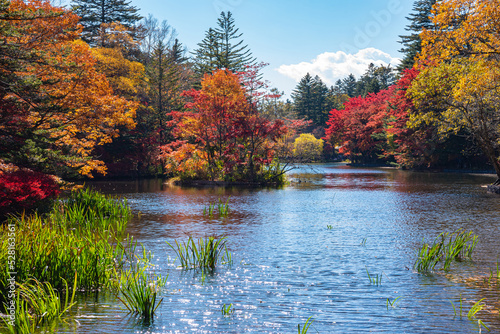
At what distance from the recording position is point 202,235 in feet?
40.5

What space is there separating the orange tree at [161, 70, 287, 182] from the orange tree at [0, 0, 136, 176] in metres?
6.33

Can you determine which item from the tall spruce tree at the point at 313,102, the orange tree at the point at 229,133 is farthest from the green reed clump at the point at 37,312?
the tall spruce tree at the point at 313,102

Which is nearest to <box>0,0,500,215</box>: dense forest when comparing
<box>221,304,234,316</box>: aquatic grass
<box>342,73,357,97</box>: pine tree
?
<box>221,304,234,316</box>: aquatic grass

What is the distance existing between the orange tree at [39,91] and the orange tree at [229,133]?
20.8ft

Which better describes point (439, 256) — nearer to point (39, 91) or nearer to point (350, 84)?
point (39, 91)

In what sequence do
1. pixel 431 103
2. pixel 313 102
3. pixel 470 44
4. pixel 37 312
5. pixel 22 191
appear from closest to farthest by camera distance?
pixel 37 312, pixel 22 191, pixel 470 44, pixel 431 103, pixel 313 102

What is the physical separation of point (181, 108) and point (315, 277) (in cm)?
3786

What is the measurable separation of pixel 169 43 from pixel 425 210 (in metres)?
52.5

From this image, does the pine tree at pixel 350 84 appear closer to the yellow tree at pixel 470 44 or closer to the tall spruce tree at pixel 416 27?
the tall spruce tree at pixel 416 27

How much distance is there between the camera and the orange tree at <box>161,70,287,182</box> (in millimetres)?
30938

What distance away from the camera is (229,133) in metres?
31.5

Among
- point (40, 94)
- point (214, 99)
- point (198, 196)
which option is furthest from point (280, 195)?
point (40, 94)

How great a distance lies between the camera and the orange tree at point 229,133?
3094cm

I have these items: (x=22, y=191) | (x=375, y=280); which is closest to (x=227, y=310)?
(x=375, y=280)
